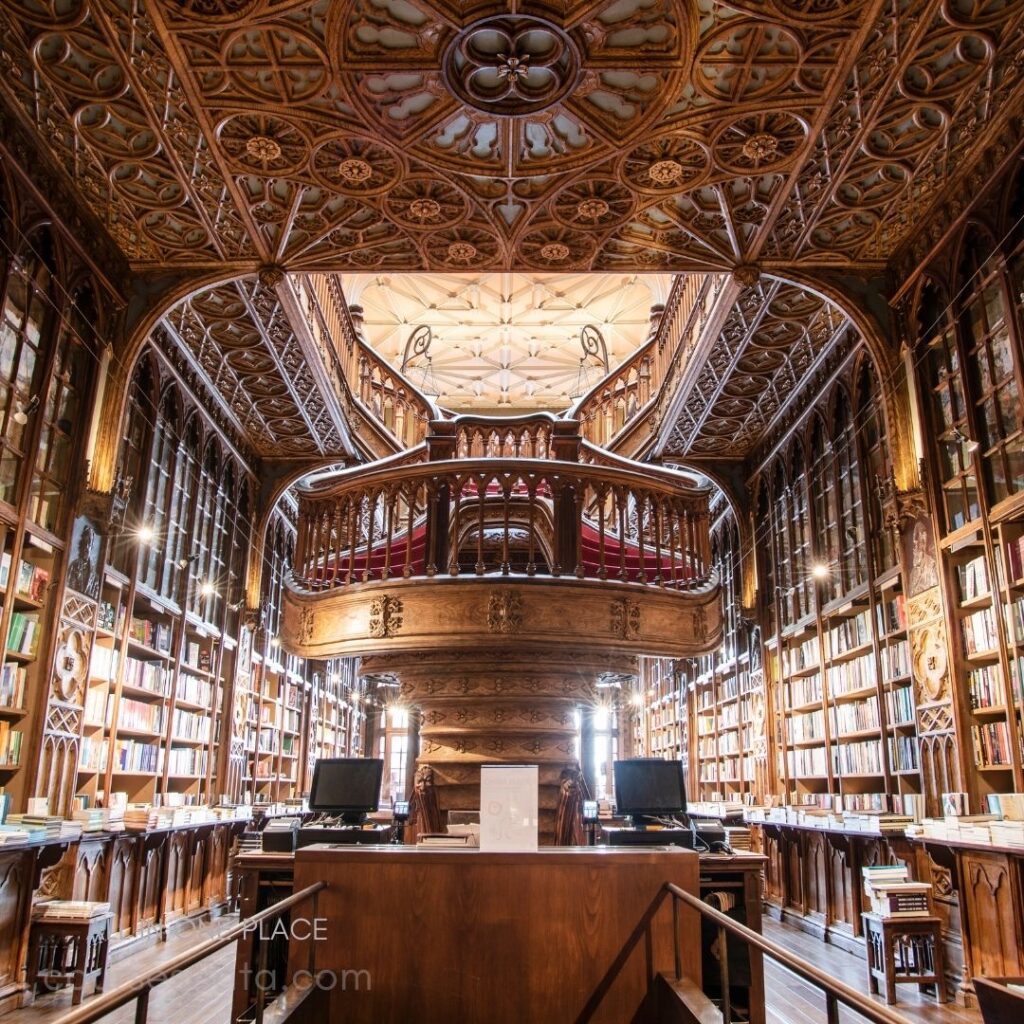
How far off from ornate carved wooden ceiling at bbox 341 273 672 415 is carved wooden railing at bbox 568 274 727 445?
14.3ft

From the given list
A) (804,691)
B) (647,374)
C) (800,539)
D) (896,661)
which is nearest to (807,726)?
(804,691)

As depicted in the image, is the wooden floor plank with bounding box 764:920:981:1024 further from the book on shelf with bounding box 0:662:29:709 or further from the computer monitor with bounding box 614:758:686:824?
the book on shelf with bounding box 0:662:29:709

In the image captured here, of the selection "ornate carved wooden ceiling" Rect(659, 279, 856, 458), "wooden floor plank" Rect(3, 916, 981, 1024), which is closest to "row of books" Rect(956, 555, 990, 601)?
"wooden floor plank" Rect(3, 916, 981, 1024)

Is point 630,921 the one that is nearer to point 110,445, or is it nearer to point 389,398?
point 110,445

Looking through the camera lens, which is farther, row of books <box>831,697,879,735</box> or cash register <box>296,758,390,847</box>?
row of books <box>831,697,879,735</box>

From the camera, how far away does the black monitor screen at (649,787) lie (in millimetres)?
5219

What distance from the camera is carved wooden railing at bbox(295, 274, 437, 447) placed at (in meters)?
9.32

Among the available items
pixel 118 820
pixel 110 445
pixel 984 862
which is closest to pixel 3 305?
pixel 110 445

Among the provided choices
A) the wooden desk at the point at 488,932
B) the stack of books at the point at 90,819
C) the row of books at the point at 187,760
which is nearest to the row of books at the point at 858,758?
the wooden desk at the point at 488,932

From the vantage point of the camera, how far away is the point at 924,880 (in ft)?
19.6

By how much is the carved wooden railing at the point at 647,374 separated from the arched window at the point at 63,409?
15.3 ft

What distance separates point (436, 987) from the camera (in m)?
3.62

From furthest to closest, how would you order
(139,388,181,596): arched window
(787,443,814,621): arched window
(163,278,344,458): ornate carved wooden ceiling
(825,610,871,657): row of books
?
(787,443,814,621): arched window
(139,388,181,596): arched window
(163,278,344,458): ornate carved wooden ceiling
(825,610,871,657): row of books

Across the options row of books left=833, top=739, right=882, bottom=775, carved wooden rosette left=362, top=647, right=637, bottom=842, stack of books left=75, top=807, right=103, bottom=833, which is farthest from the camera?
row of books left=833, top=739, right=882, bottom=775
